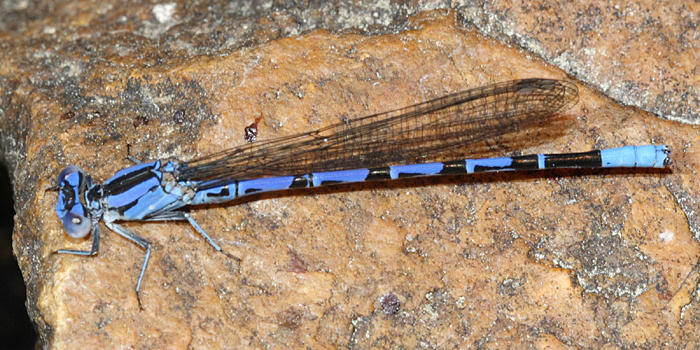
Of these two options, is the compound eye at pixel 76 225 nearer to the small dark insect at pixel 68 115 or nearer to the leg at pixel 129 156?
the leg at pixel 129 156

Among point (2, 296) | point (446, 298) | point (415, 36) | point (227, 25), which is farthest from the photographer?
point (2, 296)

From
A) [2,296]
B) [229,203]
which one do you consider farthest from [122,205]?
[2,296]

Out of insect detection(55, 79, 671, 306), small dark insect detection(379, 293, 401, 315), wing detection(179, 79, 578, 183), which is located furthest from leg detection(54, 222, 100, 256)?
small dark insect detection(379, 293, 401, 315)

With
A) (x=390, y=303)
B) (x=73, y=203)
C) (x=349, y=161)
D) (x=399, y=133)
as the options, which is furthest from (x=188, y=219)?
(x=399, y=133)

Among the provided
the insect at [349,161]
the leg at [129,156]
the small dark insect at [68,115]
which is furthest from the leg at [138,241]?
the small dark insect at [68,115]

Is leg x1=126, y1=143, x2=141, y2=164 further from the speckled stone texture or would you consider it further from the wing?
the wing

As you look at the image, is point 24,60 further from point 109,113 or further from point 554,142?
point 554,142
